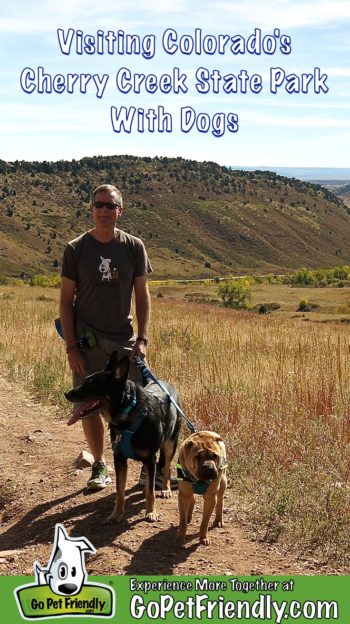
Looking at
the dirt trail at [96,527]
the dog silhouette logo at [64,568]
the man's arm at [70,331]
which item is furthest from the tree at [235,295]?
the dog silhouette logo at [64,568]

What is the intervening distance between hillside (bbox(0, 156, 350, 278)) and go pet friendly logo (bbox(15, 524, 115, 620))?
343ft

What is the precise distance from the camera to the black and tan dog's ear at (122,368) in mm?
4691

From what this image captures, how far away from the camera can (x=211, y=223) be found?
147m

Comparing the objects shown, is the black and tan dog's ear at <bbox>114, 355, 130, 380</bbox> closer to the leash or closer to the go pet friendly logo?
the leash

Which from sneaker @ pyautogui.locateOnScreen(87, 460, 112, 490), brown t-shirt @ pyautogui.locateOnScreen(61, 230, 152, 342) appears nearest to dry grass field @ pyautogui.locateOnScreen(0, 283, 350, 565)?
A: sneaker @ pyautogui.locateOnScreen(87, 460, 112, 490)

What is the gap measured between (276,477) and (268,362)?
12.1ft

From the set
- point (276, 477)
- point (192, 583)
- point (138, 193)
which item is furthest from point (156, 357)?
point (138, 193)

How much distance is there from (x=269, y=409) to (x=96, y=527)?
8.02 feet

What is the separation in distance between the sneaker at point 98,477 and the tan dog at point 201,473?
1.23m

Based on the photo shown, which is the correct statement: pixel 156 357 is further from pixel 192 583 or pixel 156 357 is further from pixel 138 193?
pixel 138 193

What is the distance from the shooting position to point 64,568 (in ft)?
12.7

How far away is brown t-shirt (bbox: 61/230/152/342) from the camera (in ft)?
17.8

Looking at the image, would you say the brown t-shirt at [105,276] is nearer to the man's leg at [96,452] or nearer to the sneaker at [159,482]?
the man's leg at [96,452]

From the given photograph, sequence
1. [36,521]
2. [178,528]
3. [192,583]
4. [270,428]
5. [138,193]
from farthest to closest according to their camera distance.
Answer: [138,193]
[270,428]
[36,521]
[178,528]
[192,583]
